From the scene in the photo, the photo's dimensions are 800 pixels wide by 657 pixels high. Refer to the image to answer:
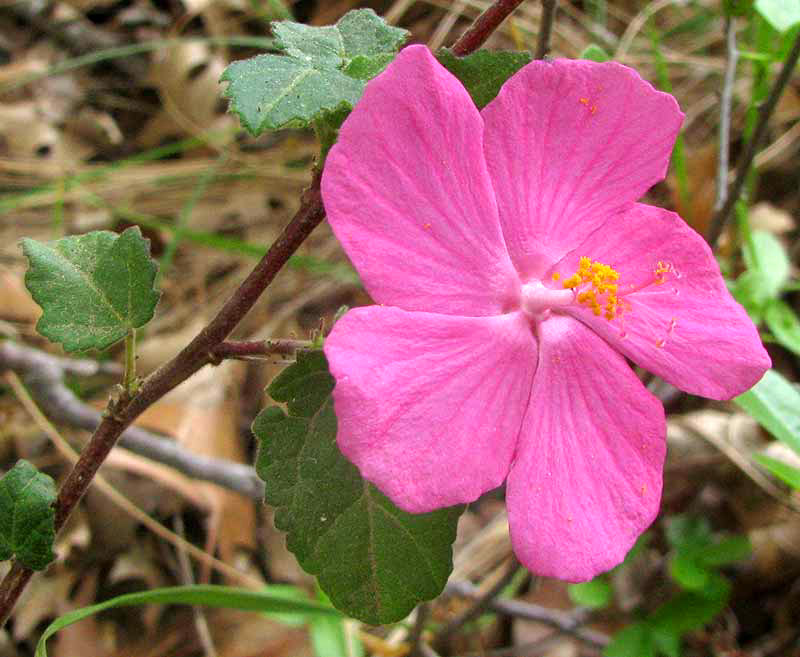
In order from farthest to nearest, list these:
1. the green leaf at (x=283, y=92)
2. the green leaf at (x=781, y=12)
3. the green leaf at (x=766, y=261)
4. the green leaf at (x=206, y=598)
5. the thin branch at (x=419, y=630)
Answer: the green leaf at (x=766, y=261), the thin branch at (x=419, y=630), the green leaf at (x=781, y=12), the green leaf at (x=206, y=598), the green leaf at (x=283, y=92)

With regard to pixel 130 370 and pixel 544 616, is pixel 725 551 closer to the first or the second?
pixel 544 616

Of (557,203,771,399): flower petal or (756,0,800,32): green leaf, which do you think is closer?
(557,203,771,399): flower petal

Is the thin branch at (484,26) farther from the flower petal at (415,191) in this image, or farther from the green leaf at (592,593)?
the green leaf at (592,593)

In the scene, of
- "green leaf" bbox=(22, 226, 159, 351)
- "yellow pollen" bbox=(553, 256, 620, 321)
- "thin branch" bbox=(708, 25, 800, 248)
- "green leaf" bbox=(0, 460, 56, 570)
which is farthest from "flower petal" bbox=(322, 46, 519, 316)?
"thin branch" bbox=(708, 25, 800, 248)

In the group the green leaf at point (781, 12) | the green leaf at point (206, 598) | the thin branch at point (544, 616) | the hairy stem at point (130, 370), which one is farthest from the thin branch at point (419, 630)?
the green leaf at point (781, 12)

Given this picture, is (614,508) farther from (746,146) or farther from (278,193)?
(278,193)

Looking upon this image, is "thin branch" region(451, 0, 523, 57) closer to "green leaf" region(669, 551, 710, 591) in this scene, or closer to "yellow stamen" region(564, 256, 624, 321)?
"yellow stamen" region(564, 256, 624, 321)
